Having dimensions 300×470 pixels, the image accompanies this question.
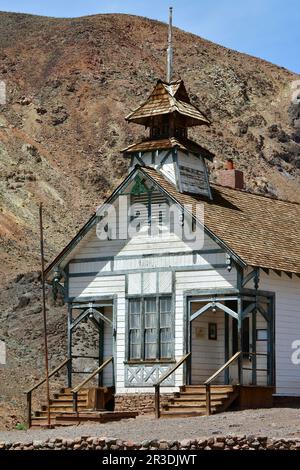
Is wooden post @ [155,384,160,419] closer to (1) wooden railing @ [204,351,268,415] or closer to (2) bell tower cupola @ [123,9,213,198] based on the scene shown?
(1) wooden railing @ [204,351,268,415]

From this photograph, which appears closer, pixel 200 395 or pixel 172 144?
pixel 200 395

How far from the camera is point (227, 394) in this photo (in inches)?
1331

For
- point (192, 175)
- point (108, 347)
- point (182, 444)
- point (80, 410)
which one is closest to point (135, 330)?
point (108, 347)

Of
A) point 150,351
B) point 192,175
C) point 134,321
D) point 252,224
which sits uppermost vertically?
point 192,175

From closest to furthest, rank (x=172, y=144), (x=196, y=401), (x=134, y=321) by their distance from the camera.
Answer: (x=196, y=401) → (x=134, y=321) → (x=172, y=144)

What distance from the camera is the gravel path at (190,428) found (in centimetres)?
2688

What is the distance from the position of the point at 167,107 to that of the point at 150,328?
7.57 metres

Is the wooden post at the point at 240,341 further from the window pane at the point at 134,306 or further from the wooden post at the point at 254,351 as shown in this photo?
the window pane at the point at 134,306

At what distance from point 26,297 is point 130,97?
4604 cm

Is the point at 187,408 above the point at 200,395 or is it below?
below

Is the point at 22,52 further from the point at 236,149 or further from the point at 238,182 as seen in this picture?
the point at 238,182

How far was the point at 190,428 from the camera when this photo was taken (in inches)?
1141

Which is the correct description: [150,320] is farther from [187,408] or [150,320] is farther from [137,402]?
[187,408]

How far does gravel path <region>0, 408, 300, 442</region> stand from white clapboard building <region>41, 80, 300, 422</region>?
1625 mm
